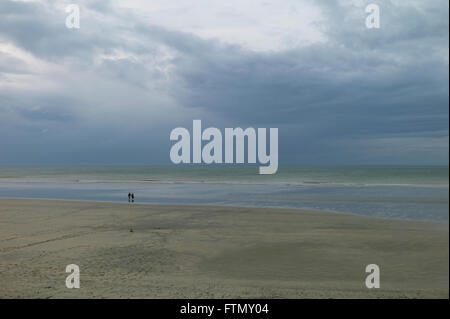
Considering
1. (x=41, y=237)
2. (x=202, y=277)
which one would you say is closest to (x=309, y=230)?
(x=202, y=277)

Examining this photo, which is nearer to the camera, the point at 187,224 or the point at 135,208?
the point at 187,224

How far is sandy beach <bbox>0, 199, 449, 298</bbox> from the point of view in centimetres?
1072

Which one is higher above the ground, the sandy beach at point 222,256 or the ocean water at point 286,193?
the ocean water at point 286,193

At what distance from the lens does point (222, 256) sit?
15.3 m

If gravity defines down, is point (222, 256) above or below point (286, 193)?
below

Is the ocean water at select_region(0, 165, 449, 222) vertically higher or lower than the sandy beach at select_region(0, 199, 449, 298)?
higher

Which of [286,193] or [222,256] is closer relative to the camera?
[222,256]

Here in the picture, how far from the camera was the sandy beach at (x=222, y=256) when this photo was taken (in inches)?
422

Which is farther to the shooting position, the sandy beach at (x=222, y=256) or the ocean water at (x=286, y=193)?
the ocean water at (x=286, y=193)
